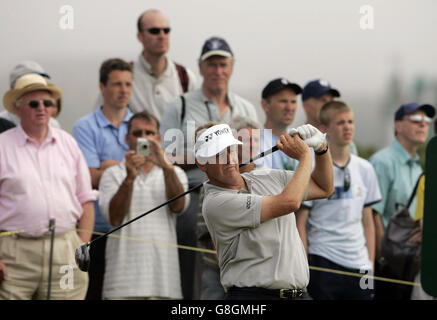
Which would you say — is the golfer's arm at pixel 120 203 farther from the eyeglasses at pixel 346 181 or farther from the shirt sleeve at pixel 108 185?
the eyeglasses at pixel 346 181

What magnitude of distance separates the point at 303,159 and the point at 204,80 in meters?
2.66

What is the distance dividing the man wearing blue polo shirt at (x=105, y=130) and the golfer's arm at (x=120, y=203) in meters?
0.27

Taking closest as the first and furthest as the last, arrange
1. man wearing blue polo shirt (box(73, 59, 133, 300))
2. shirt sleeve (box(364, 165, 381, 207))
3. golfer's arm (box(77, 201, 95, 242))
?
golfer's arm (box(77, 201, 95, 242)) → man wearing blue polo shirt (box(73, 59, 133, 300)) → shirt sleeve (box(364, 165, 381, 207))

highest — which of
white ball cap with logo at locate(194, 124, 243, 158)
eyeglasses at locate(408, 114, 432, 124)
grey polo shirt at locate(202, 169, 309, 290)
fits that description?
eyeglasses at locate(408, 114, 432, 124)

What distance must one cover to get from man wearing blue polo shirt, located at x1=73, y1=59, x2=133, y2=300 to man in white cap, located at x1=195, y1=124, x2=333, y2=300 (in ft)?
6.95

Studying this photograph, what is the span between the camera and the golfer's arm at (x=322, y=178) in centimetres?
471

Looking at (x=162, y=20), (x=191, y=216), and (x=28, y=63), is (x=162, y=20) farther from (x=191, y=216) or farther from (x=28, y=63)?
(x=191, y=216)

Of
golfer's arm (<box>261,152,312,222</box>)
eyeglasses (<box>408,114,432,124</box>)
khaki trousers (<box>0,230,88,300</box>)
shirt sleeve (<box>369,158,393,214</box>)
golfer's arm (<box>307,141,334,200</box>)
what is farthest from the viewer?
eyeglasses (<box>408,114,432,124</box>)

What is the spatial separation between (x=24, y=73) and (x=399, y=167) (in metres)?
3.14

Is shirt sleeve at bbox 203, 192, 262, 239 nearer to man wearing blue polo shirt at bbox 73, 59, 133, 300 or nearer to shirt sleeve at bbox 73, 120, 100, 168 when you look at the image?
man wearing blue polo shirt at bbox 73, 59, 133, 300

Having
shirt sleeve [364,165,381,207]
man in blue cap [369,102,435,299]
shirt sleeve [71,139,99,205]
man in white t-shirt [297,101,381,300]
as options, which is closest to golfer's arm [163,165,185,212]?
shirt sleeve [71,139,99,205]

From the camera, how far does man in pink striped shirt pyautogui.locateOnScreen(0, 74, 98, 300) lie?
6121 millimetres

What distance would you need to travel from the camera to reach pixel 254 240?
4602mm

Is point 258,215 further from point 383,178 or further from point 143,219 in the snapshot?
point 383,178
